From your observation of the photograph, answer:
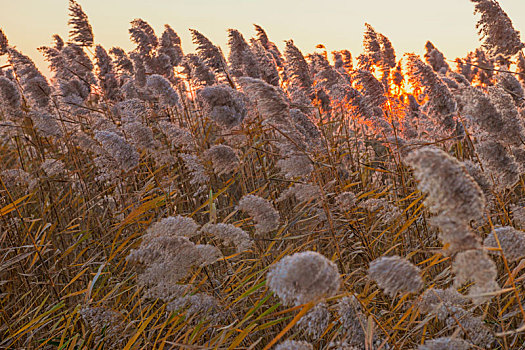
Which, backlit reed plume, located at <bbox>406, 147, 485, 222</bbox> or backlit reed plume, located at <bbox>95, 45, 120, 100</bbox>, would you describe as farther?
backlit reed plume, located at <bbox>95, 45, 120, 100</bbox>

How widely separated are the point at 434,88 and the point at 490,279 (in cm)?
191

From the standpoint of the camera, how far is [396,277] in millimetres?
1138

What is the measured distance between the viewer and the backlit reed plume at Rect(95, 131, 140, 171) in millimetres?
2449

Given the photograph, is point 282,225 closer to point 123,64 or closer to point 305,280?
point 305,280

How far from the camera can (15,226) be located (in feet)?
8.88

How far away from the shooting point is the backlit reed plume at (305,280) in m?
1.02

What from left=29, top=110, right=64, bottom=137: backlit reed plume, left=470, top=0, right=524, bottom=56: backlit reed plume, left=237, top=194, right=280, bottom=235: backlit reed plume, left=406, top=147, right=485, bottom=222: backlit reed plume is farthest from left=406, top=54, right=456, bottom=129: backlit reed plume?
left=29, top=110, right=64, bottom=137: backlit reed plume

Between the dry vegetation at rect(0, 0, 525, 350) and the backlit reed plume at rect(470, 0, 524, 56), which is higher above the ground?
the backlit reed plume at rect(470, 0, 524, 56)

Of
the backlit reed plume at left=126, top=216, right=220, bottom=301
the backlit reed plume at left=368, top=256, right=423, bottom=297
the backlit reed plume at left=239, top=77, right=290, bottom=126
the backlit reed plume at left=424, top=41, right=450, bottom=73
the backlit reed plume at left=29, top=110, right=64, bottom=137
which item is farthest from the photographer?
the backlit reed plume at left=424, top=41, right=450, bottom=73

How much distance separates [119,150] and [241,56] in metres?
2.08

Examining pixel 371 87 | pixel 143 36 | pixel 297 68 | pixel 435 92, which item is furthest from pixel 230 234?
pixel 143 36

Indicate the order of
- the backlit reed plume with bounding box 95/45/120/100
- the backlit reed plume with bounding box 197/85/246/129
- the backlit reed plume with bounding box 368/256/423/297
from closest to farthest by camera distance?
the backlit reed plume with bounding box 368/256/423/297
the backlit reed plume with bounding box 197/85/246/129
the backlit reed plume with bounding box 95/45/120/100

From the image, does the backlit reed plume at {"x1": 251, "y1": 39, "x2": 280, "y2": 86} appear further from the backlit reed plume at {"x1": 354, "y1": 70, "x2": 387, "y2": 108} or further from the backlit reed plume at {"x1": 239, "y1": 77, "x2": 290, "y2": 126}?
the backlit reed plume at {"x1": 239, "y1": 77, "x2": 290, "y2": 126}

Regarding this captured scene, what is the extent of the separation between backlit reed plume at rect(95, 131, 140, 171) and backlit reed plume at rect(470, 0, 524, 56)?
2.00 m
